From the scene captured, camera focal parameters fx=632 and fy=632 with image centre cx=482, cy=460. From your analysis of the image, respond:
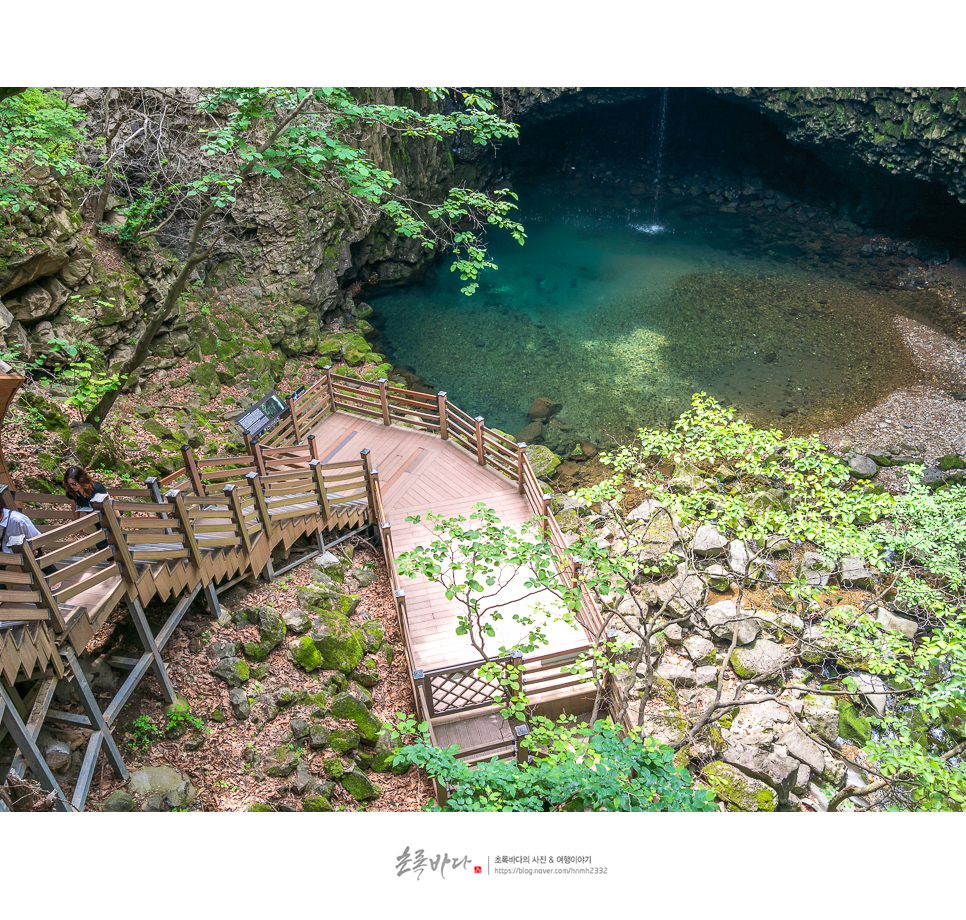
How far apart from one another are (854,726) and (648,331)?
13.3m

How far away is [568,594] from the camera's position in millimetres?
7238

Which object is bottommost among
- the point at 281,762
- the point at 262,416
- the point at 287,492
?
the point at 281,762

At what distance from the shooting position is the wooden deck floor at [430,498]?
9.44 meters

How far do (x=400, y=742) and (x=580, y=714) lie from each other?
2.54 m

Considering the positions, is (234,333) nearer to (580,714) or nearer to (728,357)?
(580,714)

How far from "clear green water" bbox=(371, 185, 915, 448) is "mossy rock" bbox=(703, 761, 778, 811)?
7.86m

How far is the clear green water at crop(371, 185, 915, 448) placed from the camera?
17.7 metres

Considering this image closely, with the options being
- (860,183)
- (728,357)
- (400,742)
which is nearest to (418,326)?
(728,357)

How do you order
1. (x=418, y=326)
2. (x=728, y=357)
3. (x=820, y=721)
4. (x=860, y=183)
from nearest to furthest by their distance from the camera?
(x=820, y=721)
(x=728, y=357)
(x=418, y=326)
(x=860, y=183)

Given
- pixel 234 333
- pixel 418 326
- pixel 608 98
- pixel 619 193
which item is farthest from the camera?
pixel 619 193

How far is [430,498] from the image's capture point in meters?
11.9

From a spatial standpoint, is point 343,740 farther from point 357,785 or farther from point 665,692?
point 665,692

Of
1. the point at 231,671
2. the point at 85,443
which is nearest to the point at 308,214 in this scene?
the point at 85,443

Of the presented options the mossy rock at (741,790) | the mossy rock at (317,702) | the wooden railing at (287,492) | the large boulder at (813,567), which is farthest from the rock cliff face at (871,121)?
the mossy rock at (317,702)
